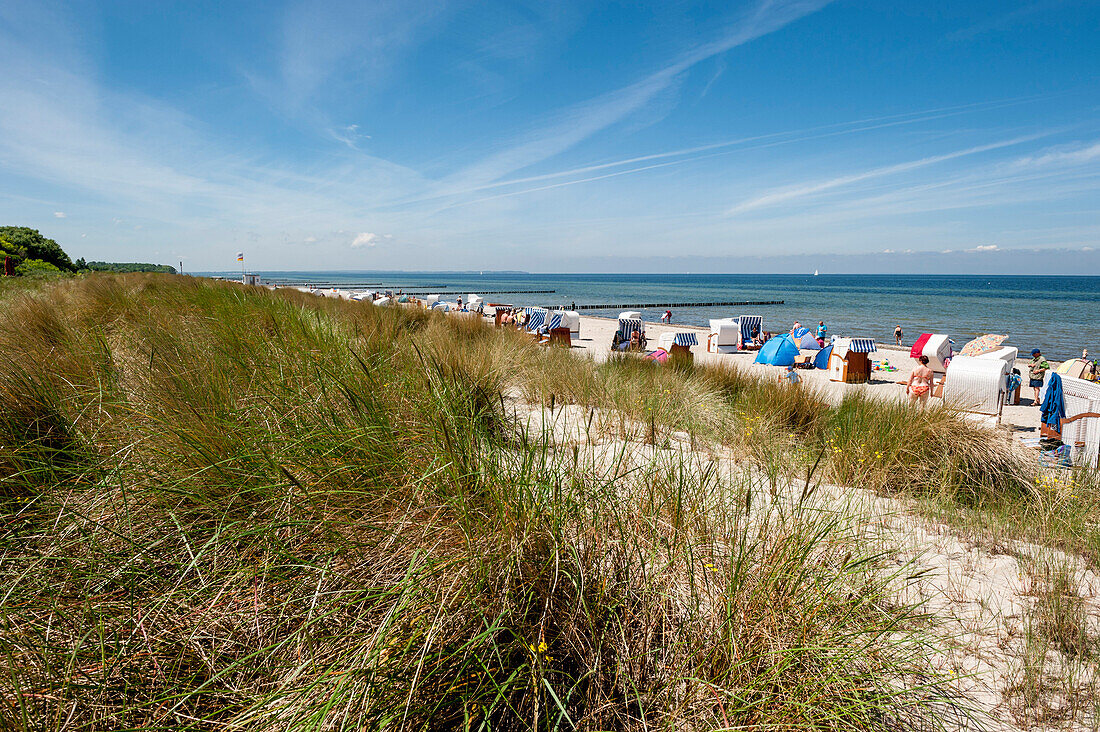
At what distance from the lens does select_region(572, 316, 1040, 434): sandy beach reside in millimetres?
8797

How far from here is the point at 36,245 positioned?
90.8 ft

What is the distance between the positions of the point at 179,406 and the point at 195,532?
30.8 inches

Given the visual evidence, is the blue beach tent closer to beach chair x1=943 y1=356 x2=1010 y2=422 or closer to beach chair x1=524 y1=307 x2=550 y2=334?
beach chair x1=943 y1=356 x2=1010 y2=422

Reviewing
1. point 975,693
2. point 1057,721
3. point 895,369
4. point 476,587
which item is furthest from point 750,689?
point 895,369

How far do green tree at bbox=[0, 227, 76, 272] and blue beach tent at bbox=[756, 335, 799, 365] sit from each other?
118 feet

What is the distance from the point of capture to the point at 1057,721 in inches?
64.8

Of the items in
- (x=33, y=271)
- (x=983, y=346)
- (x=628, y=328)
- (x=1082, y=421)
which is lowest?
(x=1082, y=421)

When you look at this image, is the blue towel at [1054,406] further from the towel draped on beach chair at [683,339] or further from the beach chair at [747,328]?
the beach chair at [747,328]

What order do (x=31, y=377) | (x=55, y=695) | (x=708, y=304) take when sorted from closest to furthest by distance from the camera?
(x=55, y=695)
(x=31, y=377)
(x=708, y=304)

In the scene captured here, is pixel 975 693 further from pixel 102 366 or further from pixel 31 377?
pixel 31 377

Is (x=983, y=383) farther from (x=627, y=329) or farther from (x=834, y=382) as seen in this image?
(x=627, y=329)

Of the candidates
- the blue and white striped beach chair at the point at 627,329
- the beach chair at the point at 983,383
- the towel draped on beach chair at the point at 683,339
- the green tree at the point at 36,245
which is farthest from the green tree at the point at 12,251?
the beach chair at the point at 983,383

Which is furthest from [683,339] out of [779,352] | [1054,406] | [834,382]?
[1054,406]

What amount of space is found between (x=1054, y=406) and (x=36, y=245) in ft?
148
